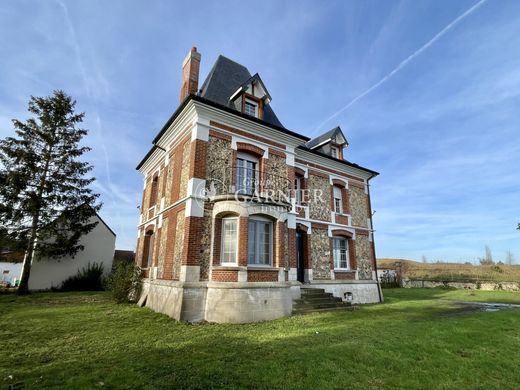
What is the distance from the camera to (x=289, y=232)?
10.1 meters

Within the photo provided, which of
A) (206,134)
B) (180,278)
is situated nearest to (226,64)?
(206,134)

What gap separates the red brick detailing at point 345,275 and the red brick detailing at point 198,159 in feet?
24.2

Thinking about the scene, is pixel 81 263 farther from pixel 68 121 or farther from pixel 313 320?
pixel 313 320

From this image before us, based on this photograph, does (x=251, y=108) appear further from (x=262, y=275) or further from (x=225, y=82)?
(x=262, y=275)

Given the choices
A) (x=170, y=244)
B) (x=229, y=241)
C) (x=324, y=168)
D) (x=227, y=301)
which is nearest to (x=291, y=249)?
→ (x=229, y=241)

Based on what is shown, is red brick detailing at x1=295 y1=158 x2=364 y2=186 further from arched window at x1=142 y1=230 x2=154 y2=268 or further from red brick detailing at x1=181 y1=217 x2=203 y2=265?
arched window at x1=142 y1=230 x2=154 y2=268

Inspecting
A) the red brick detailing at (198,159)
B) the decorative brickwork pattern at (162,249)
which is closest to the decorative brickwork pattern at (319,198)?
the red brick detailing at (198,159)

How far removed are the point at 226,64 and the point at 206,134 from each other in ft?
15.3

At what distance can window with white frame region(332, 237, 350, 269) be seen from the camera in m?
12.8

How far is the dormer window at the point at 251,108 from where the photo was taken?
33.6 feet

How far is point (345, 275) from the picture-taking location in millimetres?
12469

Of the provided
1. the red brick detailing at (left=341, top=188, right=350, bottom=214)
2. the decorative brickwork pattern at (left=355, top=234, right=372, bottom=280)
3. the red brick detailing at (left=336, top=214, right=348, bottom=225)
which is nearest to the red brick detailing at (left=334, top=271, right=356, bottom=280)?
the decorative brickwork pattern at (left=355, top=234, right=372, bottom=280)

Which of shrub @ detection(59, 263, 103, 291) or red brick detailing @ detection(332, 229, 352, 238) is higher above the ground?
red brick detailing @ detection(332, 229, 352, 238)

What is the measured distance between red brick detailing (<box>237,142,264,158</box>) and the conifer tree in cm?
1206
